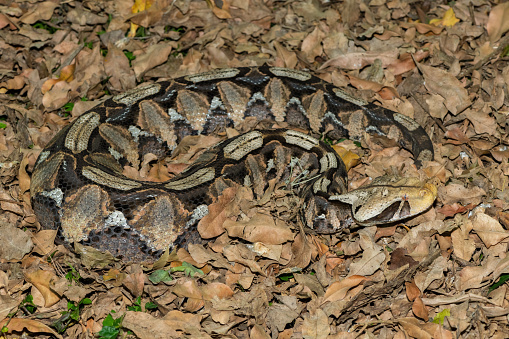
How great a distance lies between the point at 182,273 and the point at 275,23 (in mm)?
6278

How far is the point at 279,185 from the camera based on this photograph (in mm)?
7504

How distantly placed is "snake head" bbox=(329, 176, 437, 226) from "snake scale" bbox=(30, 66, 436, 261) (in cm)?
1

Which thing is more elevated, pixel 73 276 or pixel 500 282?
pixel 500 282

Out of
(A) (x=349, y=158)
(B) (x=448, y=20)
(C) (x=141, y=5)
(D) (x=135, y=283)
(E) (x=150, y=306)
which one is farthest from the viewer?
(C) (x=141, y=5)

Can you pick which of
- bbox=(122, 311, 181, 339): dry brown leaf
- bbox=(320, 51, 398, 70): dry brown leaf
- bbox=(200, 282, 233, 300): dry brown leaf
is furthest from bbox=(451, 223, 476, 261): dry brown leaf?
bbox=(320, 51, 398, 70): dry brown leaf

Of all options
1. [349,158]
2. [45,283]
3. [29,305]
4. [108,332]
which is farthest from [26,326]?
[349,158]

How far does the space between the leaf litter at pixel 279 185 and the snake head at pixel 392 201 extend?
0.21m

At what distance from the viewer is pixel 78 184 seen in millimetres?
6465

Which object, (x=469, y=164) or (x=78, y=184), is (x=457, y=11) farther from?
(x=78, y=184)

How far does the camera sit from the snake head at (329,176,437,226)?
6.49 meters

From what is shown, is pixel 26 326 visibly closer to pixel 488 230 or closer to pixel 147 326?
pixel 147 326

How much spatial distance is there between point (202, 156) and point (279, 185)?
4.07ft

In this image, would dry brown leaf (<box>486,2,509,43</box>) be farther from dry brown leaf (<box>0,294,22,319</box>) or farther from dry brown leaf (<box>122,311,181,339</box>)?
dry brown leaf (<box>0,294,22,319</box>)

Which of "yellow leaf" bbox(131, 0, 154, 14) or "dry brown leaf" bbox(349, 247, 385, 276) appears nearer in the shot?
"dry brown leaf" bbox(349, 247, 385, 276)
